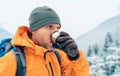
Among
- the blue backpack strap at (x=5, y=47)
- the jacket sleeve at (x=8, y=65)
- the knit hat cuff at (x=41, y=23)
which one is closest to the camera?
the jacket sleeve at (x=8, y=65)

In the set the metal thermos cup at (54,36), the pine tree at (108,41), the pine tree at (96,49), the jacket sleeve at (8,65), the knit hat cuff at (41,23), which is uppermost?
the knit hat cuff at (41,23)

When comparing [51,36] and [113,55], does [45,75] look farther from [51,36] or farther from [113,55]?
[113,55]

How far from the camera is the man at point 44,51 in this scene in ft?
7.13

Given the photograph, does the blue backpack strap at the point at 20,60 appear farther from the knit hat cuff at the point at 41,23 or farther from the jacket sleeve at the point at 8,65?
the knit hat cuff at the point at 41,23

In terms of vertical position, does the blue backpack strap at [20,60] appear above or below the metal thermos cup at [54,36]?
below

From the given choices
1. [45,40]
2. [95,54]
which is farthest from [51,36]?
[95,54]

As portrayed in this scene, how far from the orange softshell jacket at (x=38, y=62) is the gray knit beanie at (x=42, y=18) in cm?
6

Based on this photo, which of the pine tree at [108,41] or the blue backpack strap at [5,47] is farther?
the pine tree at [108,41]

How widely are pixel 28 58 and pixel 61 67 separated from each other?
0.24m

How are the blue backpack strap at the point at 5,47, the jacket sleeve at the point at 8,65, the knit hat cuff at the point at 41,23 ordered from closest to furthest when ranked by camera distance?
the jacket sleeve at the point at 8,65, the blue backpack strap at the point at 5,47, the knit hat cuff at the point at 41,23

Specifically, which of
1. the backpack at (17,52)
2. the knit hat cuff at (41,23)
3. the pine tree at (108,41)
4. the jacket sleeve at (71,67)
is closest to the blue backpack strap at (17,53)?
the backpack at (17,52)

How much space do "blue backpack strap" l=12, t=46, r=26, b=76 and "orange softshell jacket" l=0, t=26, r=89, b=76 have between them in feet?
0.07

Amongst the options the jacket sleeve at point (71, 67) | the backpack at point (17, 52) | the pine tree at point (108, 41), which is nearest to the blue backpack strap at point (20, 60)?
the backpack at point (17, 52)

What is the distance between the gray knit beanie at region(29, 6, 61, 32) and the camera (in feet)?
7.67
